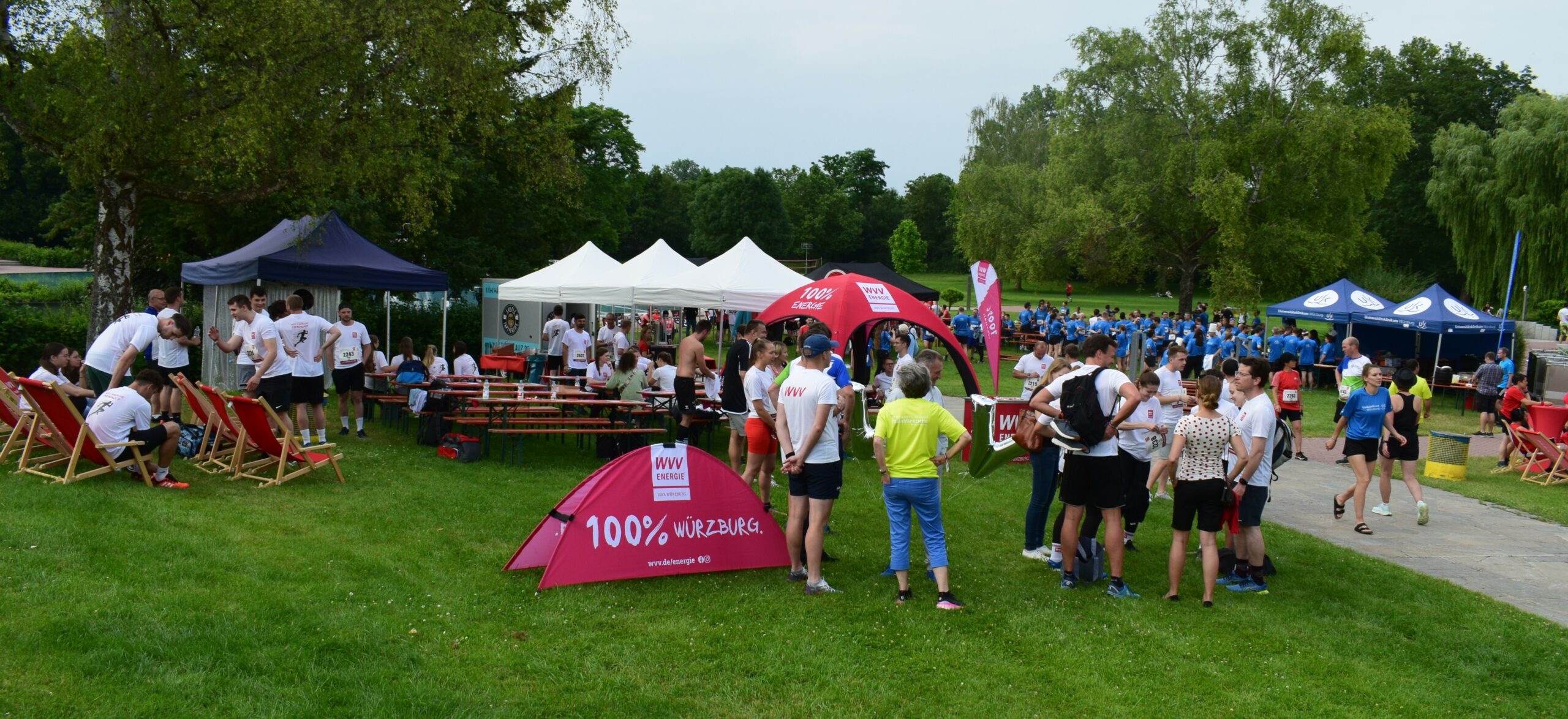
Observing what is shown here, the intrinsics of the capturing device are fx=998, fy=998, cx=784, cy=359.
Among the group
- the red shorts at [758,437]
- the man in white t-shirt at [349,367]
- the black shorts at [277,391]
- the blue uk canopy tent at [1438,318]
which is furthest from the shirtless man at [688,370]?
the blue uk canopy tent at [1438,318]

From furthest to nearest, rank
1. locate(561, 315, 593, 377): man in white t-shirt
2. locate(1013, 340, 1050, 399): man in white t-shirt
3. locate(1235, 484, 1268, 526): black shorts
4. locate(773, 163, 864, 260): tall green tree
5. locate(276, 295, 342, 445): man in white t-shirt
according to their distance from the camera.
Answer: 1. locate(773, 163, 864, 260): tall green tree
2. locate(561, 315, 593, 377): man in white t-shirt
3. locate(1013, 340, 1050, 399): man in white t-shirt
4. locate(276, 295, 342, 445): man in white t-shirt
5. locate(1235, 484, 1268, 526): black shorts

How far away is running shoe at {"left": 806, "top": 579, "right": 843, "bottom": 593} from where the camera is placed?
6.25m

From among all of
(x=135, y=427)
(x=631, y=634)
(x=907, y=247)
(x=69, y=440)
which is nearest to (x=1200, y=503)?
(x=631, y=634)

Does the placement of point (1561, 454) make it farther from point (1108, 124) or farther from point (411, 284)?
point (1108, 124)

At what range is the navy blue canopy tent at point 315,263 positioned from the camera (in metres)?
13.6

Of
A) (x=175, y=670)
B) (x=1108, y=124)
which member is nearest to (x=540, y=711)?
(x=175, y=670)

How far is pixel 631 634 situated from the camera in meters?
5.40

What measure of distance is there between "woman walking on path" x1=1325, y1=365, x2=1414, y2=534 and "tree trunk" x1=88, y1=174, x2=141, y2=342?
48.5 ft

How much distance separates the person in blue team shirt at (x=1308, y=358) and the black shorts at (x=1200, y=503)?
1848cm

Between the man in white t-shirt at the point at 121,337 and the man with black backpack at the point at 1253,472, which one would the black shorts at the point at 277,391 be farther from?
the man with black backpack at the point at 1253,472

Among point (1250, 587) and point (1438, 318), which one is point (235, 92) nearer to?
point (1250, 587)

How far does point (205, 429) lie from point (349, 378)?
235cm

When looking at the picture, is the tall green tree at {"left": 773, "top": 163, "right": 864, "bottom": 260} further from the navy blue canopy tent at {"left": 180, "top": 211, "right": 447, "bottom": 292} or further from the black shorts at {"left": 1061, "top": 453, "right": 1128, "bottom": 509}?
the black shorts at {"left": 1061, "top": 453, "right": 1128, "bottom": 509}

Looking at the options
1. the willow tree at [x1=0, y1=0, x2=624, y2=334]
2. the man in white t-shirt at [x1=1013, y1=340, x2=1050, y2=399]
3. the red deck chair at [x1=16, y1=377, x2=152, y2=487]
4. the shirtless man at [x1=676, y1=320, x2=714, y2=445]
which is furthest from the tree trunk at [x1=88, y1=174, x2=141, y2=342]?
the man in white t-shirt at [x1=1013, y1=340, x2=1050, y2=399]
